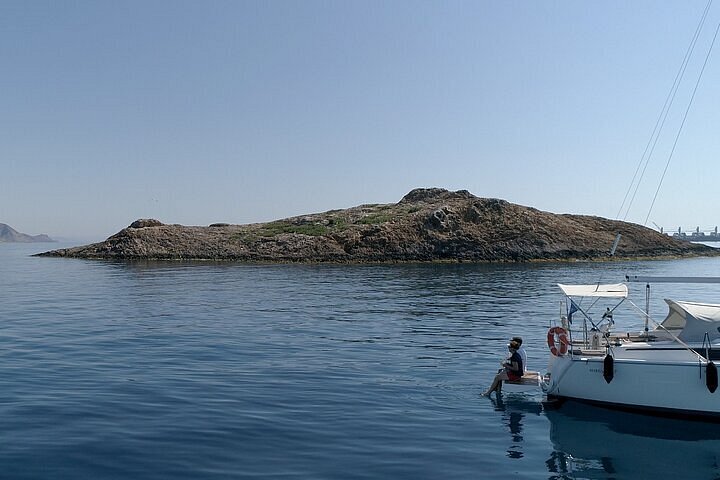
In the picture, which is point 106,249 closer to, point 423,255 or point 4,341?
point 423,255

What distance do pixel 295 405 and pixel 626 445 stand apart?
8631 mm

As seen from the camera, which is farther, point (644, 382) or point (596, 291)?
point (596, 291)

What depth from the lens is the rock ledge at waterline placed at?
93250mm

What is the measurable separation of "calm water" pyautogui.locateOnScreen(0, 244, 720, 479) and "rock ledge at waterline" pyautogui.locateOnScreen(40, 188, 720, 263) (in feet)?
178

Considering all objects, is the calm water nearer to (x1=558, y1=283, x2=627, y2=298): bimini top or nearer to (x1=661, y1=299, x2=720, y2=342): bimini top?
(x1=661, y1=299, x2=720, y2=342): bimini top

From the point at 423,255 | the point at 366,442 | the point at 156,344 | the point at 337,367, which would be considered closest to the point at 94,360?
the point at 156,344

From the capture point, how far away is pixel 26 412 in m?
16.4

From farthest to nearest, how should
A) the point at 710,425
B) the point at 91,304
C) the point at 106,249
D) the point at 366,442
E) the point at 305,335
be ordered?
the point at 106,249
the point at 91,304
the point at 305,335
the point at 710,425
the point at 366,442

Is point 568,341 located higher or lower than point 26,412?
higher

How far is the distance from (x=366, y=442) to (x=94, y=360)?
43.9ft

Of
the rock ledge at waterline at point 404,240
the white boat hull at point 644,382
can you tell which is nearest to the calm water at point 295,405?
the white boat hull at point 644,382

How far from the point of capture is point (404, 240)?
314 feet

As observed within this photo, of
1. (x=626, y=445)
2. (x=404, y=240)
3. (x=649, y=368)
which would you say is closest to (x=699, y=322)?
(x=649, y=368)

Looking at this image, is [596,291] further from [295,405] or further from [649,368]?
[295,405]
